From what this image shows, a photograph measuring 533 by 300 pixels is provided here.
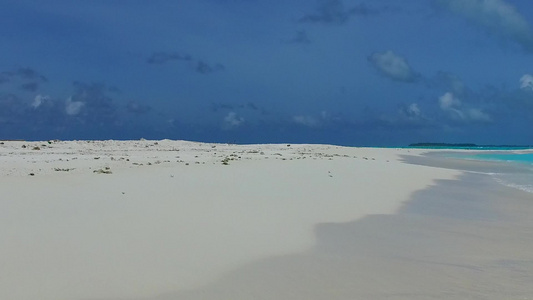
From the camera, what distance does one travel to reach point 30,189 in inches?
477

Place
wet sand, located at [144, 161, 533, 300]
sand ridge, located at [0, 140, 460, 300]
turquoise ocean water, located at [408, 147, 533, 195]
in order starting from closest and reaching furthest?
wet sand, located at [144, 161, 533, 300], sand ridge, located at [0, 140, 460, 300], turquoise ocean water, located at [408, 147, 533, 195]

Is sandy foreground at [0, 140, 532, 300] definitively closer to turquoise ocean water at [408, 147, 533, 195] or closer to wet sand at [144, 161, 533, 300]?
wet sand at [144, 161, 533, 300]

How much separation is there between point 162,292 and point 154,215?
4377mm

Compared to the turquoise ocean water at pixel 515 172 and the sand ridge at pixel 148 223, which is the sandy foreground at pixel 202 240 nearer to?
the sand ridge at pixel 148 223

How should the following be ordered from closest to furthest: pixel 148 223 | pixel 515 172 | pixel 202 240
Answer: pixel 202 240
pixel 148 223
pixel 515 172

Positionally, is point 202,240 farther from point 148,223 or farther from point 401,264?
point 401,264

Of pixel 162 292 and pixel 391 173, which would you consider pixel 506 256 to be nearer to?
pixel 162 292

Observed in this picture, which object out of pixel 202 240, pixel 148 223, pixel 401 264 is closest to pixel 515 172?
pixel 401 264

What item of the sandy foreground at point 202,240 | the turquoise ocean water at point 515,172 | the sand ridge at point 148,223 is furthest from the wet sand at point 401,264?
the turquoise ocean water at point 515,172

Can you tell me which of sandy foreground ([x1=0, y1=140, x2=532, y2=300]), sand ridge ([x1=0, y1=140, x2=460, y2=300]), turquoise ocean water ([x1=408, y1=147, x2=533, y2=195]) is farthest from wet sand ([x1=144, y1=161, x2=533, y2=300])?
turquoise ocean water ([x1=408, y1=147, x2=533, y2=195])

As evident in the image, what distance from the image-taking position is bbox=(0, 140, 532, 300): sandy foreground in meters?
5.72

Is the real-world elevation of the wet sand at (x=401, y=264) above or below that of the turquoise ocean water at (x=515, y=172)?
below

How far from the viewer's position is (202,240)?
25.9ft

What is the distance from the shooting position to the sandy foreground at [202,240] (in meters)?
5.72
